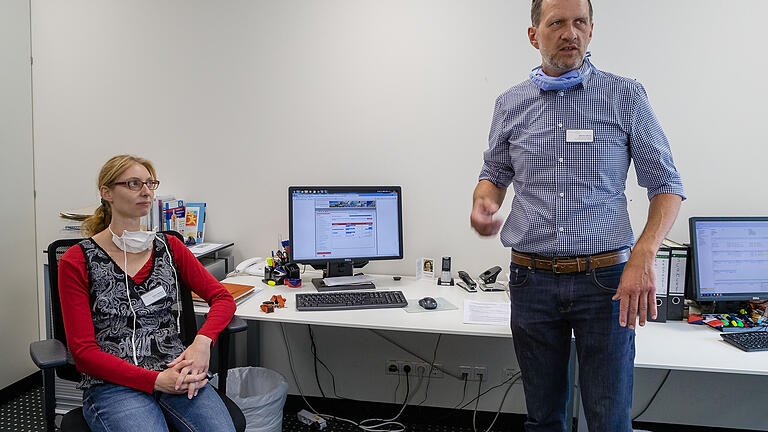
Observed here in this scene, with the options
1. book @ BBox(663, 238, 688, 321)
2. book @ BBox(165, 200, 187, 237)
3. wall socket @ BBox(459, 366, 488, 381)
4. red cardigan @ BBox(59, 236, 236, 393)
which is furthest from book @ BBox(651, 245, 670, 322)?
book @ BBox(165, 200, 187, 237)

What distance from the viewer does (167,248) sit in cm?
197

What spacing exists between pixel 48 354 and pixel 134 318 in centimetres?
26

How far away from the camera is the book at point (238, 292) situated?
7.50 feet

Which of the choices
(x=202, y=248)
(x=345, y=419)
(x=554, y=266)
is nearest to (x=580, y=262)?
(x=554, y=266)

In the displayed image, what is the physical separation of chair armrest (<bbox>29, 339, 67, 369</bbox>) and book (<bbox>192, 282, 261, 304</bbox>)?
614 millimetres

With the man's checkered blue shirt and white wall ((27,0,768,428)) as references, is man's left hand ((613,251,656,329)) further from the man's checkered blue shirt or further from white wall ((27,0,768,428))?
white wall ((27,0,768,428))

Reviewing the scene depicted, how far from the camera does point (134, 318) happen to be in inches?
70.7

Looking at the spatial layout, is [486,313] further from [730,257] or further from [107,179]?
[107,179]

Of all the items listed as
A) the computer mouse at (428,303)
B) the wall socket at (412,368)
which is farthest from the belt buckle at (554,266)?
the wall socket at (412,368)

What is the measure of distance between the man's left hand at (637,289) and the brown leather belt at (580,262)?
0.10m

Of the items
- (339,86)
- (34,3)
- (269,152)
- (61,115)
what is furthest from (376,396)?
(34,3)

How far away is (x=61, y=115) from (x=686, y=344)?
3.29 meters

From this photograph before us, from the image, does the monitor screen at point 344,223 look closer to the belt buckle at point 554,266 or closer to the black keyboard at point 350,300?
the black keyboard at point 350,300

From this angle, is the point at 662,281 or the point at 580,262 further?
the point at 662,281
